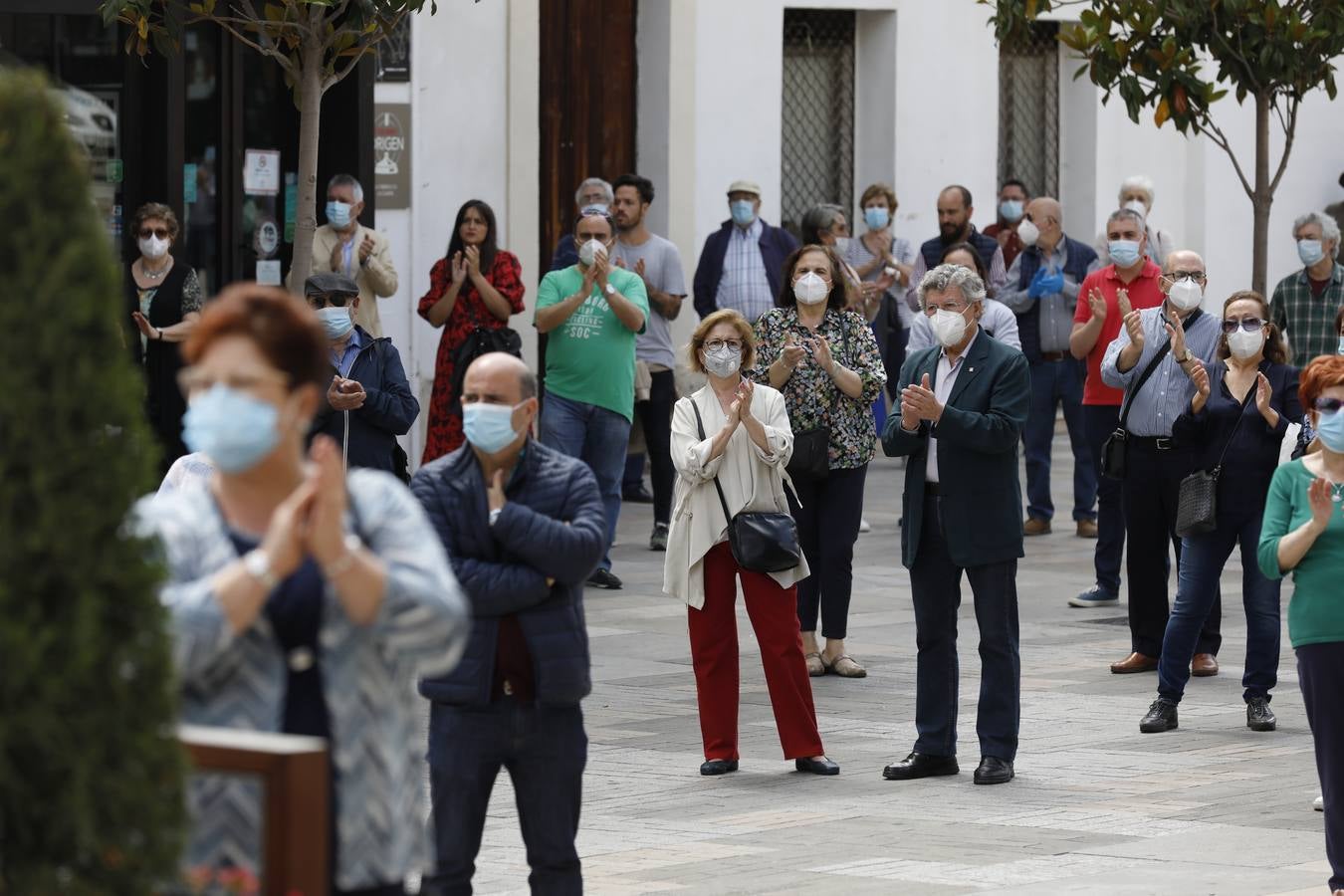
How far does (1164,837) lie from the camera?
8516mm

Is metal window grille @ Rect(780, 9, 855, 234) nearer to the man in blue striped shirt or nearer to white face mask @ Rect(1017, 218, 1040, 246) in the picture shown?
white face mask @ Rect(1017, 218, 1040, 246)

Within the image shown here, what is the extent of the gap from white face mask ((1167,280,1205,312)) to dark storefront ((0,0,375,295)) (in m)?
6.72

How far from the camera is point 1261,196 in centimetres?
1505

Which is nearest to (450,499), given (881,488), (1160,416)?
(1160,416)

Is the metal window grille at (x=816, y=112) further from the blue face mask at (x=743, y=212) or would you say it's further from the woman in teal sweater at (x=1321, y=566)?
the woman in teal sweater at (x=1321, y=566)

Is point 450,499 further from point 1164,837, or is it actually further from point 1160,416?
point 1160,416

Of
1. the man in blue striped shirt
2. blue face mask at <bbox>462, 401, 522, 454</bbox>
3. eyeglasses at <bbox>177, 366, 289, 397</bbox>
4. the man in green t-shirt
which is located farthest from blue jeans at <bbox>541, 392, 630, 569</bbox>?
eyeglasses at <bbox>177, 366, 289, 397</bbox>

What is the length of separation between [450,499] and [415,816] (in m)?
2.01

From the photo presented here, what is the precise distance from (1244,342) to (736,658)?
278cm

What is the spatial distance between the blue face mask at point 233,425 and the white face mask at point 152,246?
30.6 ft

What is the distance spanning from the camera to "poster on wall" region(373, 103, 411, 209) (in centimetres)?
1791

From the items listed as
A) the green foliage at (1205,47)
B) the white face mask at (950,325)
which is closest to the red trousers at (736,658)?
the white face mask at (950,325)

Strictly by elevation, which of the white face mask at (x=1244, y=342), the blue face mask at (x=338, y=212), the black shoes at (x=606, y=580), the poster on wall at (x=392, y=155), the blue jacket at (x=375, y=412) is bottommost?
the black shoes at (x=606, y=580)

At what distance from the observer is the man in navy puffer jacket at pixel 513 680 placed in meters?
6.53
